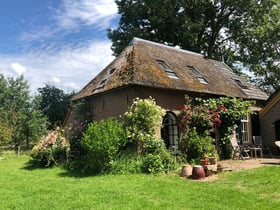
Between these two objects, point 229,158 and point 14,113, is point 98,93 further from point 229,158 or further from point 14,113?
point 14,113

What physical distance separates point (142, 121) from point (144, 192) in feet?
16.5

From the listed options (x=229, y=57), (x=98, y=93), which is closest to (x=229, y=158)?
(x=98, y=93)

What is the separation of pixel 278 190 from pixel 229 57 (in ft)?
82.5

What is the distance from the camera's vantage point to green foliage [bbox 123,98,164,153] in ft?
40.9

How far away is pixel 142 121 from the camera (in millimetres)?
12633

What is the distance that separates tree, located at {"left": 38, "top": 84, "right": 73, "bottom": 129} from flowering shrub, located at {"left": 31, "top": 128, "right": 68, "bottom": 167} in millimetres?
21117

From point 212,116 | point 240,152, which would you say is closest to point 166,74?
point 212,116

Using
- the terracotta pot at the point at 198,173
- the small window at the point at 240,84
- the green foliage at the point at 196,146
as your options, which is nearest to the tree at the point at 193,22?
the small window at the point at 240,84

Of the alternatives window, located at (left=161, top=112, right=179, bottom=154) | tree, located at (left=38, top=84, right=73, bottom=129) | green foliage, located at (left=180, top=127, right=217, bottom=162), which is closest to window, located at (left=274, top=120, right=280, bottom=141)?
green foliage, located at (left=180, top=127, right=217, bottom=162)

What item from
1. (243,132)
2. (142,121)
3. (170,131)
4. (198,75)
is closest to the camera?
(142,121)

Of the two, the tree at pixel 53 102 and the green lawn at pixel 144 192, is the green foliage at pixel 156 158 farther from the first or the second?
the tree at pixel 53 102

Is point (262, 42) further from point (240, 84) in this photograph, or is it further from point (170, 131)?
point (170, 131)

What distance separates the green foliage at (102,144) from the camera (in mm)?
11078

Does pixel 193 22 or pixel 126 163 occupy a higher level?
pixel 193 22
